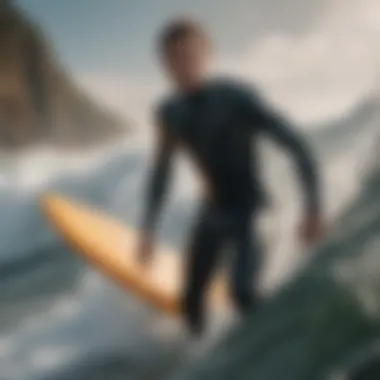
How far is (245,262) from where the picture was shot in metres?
1.36

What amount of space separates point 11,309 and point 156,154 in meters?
0.24

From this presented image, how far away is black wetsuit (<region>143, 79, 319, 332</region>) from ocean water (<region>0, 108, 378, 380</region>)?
2cm

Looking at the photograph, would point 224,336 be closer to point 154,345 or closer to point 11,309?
point 154,345

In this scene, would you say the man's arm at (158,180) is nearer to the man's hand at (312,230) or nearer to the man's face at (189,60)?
the man's face at (189,60)

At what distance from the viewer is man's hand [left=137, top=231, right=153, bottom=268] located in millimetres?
1389

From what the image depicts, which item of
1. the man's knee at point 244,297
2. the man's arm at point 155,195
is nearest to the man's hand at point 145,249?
the man's arm at point 155,195

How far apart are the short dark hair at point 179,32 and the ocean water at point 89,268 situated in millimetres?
109

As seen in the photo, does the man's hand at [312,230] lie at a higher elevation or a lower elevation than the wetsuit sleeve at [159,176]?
lower

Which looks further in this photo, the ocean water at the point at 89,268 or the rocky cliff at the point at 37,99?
the rocky cliff at the point at 37,99

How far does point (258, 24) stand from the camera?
4.68 feet

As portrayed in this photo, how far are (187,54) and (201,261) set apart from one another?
0.23 m

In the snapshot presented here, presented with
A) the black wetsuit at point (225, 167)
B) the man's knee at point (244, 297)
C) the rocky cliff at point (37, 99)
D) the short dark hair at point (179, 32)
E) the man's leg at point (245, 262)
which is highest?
the rocky cliff at point (37, 99)

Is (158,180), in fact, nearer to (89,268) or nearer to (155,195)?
(155,195)

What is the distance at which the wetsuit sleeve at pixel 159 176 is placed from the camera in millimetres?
1394
